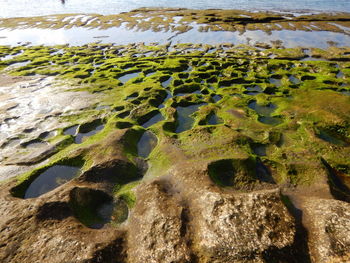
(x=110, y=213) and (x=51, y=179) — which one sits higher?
(x=110, y=213)

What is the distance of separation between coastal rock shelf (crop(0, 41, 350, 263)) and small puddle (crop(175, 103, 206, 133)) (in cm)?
15

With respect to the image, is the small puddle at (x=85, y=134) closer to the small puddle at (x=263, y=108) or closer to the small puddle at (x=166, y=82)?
the small puddle at (x=166, y=82)

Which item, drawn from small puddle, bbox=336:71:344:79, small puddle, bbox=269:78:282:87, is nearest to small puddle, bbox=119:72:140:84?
small puddle, bbox=269:78:282:87

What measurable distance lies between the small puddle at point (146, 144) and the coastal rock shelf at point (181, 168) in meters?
0.07

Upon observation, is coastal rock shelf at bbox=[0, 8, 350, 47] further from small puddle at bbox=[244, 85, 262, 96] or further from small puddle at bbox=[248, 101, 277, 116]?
small puddle at bbox=[248, 101, 277, 116]

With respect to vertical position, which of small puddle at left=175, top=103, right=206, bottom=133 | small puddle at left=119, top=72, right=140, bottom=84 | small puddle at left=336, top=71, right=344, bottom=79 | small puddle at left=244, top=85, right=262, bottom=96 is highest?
small puddle at left=336, top=71, right=344, bottom=79

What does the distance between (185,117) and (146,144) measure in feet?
14.8

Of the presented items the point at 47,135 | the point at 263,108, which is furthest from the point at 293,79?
the point at 47,135

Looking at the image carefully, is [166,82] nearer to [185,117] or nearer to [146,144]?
[185,117]

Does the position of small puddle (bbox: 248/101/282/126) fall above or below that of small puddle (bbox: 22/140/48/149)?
above

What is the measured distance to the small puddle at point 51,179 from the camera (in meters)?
11.1

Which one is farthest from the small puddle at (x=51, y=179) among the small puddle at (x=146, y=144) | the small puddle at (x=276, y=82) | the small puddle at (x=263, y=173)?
the small puddle at (x=276, y=82)

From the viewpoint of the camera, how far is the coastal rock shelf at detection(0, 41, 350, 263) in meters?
7.42

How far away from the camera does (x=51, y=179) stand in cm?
1168
